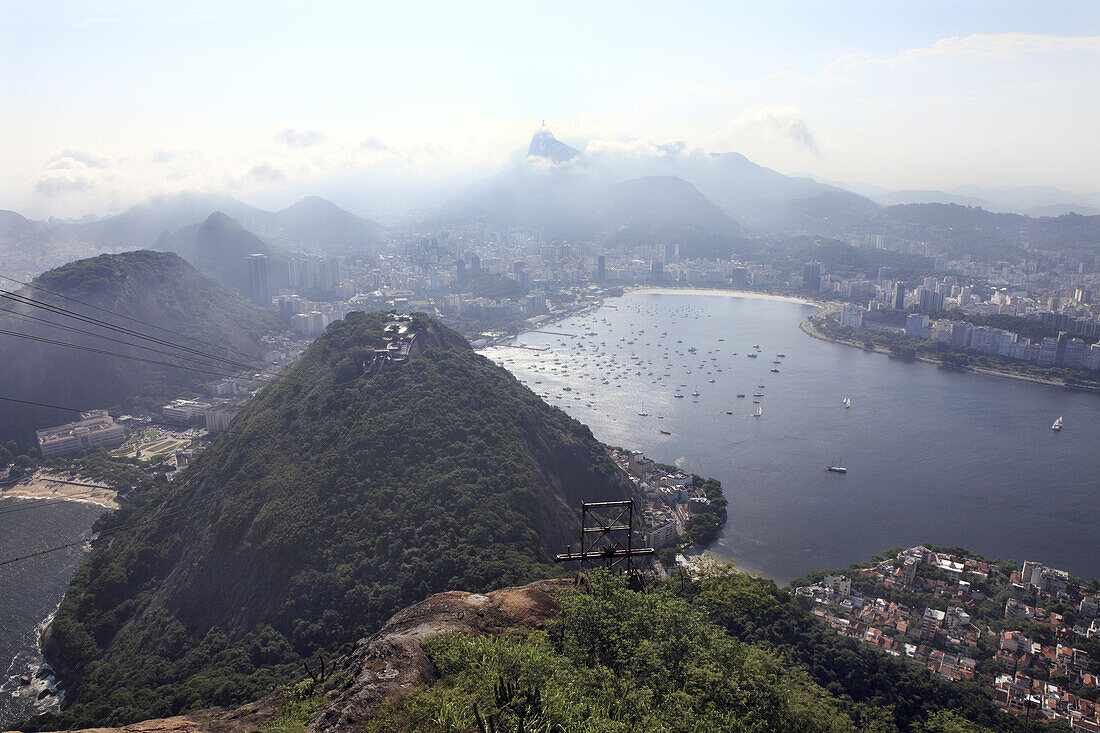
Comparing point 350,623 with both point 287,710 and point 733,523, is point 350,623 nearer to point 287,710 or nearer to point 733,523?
point 287,710

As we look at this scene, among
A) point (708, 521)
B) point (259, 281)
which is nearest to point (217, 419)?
point (708, 521)

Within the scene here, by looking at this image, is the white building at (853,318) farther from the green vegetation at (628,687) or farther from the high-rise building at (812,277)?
the green vegetation at (628,687)

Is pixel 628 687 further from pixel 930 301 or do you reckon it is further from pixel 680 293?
pixel 680 293

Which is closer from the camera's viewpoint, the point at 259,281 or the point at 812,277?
the point at 259,281

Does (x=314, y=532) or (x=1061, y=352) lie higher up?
(x=1061, y=352)

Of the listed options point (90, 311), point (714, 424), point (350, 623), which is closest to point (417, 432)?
point (350, 623)

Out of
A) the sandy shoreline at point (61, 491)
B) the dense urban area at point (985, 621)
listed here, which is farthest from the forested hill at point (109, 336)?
the dense urban area at point (985, 621)
